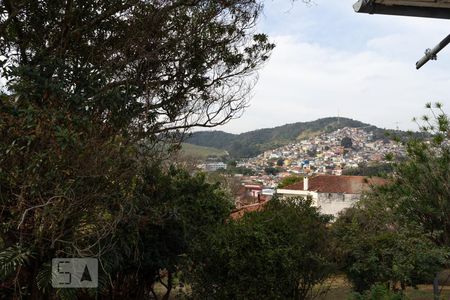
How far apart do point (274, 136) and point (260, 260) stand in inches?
4816

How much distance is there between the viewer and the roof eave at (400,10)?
3.23 meters

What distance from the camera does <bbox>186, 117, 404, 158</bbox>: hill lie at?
10775 centimetres

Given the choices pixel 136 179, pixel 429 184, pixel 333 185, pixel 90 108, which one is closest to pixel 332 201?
pixel 333 185

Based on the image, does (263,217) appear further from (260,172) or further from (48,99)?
(260,172)

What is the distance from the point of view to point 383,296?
543cm

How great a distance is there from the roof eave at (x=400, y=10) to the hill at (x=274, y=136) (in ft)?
306

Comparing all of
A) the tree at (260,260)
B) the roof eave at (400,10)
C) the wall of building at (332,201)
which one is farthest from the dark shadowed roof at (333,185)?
the roof eave at (400,10)

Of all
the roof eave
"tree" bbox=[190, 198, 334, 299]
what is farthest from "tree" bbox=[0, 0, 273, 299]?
the roof eave

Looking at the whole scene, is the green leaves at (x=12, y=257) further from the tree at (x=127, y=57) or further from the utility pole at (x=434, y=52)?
the utility pole at (x=434, y=52)

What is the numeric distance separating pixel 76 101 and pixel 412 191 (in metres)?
9.52

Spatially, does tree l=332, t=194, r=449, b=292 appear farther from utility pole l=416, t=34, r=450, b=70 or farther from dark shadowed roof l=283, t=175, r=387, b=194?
dark shadowed roof l=283, t=175, r=387, b=194

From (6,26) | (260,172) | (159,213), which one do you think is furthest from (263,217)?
(260,172)

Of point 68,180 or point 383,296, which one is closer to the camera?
point 68,180

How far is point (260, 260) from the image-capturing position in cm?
701
